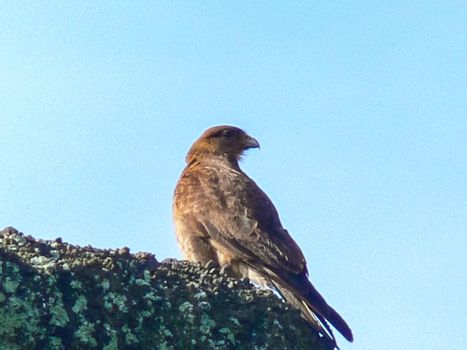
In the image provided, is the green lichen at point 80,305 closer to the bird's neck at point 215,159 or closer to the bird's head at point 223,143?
the bird's neck at point 215,159

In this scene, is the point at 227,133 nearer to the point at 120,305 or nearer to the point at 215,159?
the point at 215,159

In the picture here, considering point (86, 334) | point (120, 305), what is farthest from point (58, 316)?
point (120, 305)

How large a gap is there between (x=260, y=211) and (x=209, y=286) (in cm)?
416

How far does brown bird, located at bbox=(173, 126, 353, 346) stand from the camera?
7539 mm

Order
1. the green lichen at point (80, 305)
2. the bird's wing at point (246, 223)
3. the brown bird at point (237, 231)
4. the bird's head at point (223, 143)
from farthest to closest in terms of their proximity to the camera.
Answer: the bird's head at point (223, 143)
the bird's wing at point (246, 223)
the brown bird at point (237, 231)
the green lichen at point (80, 305)

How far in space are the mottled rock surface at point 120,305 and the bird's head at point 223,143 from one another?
6210mm

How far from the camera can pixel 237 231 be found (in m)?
8.25

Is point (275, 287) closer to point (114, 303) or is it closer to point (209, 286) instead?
point (209, 286)

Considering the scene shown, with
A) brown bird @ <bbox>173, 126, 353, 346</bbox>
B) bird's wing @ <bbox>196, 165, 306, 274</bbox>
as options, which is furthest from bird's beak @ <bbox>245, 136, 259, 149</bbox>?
bird's wing @ <bbox>196, 165, 306, 274</bbox>

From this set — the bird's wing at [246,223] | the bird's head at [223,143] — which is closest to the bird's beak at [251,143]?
the bird's head at [223,143]

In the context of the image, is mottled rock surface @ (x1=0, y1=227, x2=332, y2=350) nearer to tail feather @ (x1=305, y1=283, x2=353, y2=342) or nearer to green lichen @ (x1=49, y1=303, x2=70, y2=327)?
green lichen @ (x1=49, y1=303, x2=70, y2=327)

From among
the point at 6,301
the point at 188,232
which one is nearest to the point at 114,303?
the point at 6,301

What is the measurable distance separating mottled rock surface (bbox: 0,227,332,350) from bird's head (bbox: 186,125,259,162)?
20.4ft

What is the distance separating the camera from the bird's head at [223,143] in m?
10.9
